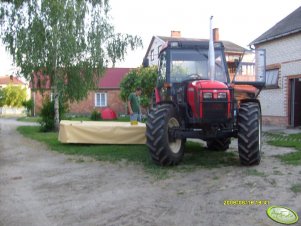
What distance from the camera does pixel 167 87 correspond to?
27.2 ft

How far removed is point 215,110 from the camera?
753 cm

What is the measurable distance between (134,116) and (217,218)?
8524 mm

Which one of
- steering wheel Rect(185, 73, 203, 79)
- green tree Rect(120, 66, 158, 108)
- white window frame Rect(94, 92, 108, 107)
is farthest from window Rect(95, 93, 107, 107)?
steering wheel Rect(185, 73, 203, 79)

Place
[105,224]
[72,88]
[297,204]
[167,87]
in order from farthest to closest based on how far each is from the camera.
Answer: [72,88]
[167,87]
[297,204]
[105,224]

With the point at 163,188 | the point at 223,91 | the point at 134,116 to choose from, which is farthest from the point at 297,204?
the point at 134,116

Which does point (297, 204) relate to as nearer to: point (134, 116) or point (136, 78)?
point (134, 116)

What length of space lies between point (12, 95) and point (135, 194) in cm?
5169

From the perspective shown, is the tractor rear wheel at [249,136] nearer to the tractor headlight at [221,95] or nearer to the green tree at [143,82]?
the tractor headlight at [221,95]

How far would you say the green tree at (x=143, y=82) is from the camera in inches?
1055

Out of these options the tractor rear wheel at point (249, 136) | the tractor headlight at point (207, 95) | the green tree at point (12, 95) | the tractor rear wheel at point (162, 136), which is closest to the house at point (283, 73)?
the tractor rear wheel at point (249, 136)

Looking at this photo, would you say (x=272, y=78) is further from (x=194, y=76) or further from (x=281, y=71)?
(x=194, y=76)

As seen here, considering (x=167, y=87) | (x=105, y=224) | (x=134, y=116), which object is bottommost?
(x=105, y=224)

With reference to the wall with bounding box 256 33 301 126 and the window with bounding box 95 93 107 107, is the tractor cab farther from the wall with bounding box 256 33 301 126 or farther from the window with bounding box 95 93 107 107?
the window with bounding box 95 93 107 107
